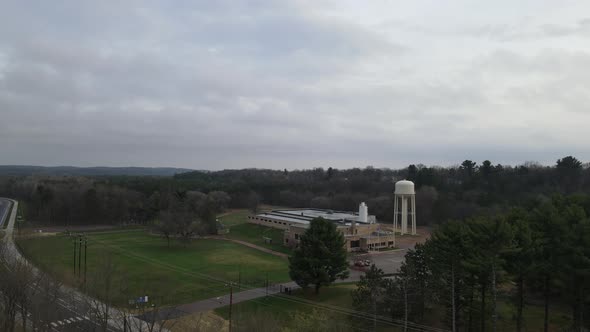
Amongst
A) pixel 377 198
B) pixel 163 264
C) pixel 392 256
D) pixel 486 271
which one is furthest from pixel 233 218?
pixel 486 271

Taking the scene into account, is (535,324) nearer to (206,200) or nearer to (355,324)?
(355,324)

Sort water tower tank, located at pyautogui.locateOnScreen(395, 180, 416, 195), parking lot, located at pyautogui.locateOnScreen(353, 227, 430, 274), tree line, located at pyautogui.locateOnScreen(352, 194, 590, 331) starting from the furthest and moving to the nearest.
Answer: water tower tank, located at pyautogui.locateOnScreen(395, 180, 416, 195)
parking lot, located at pyautogui.locateOnScreen(353, 227, 430, 274)
tree line, located at pyautogui.locateOnScreen(352, 194, 590, 331)

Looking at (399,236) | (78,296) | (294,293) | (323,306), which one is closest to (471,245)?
(323,306)

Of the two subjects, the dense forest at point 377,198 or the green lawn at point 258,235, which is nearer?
the green lawn at point 258,235

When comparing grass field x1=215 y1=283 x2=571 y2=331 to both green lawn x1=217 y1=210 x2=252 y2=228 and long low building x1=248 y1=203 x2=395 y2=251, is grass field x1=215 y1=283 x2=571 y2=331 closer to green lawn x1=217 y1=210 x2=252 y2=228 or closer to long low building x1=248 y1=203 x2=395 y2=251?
long low building x1=248 y1=203 x2=395 y2=251

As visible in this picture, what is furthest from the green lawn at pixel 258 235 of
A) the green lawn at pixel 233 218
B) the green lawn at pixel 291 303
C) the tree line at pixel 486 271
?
the tree line at pixel 486 271

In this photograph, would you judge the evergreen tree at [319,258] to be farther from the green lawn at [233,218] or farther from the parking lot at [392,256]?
the green lawn at [233,218]

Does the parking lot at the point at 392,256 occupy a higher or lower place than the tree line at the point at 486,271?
lower

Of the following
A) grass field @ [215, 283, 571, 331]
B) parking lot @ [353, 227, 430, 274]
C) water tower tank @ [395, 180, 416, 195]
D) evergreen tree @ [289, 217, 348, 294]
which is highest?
water tower tank @ [395, 180, 416, 195]

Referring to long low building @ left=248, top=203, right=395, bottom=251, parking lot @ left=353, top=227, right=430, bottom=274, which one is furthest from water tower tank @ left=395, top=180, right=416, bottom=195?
parking lot @ left=353, top=227, right=430, bottom=274
